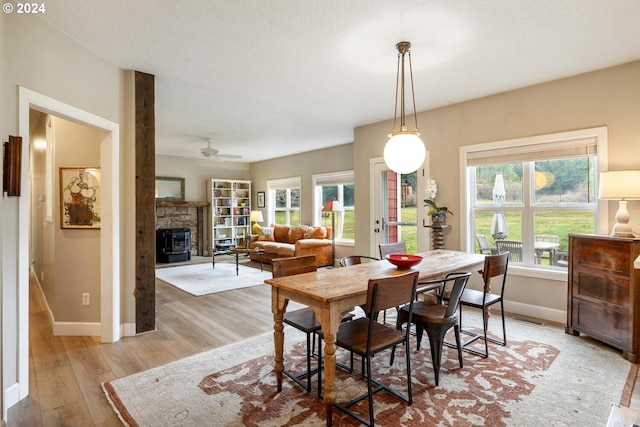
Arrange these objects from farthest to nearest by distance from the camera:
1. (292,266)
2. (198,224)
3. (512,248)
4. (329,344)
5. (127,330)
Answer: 1. (198,224)
2. (512,248)
3. (127,330)
4. (292,266)
5. (329,344)

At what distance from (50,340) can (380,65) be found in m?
4.08

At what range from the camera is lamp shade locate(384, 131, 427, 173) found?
2654 mm

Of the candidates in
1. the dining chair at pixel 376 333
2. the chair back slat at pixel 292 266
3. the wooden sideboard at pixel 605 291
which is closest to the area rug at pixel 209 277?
the chair back slat at pixel 292 266

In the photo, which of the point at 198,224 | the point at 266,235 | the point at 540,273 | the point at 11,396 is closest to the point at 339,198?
the point at 266,235

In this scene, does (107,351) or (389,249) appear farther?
(389,249)

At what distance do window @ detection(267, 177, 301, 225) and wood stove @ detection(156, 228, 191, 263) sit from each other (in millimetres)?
2374

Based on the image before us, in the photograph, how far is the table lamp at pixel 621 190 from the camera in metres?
2.88

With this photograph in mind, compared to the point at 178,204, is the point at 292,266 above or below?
below

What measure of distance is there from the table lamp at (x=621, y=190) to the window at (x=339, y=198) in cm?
454

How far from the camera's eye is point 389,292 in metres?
1.94

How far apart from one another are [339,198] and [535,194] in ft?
14.0

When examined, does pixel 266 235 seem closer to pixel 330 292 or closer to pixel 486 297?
pixel 486 297

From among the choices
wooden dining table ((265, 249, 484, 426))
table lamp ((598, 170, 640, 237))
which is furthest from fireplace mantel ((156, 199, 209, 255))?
table lamp ((598, 170, 640, 237))

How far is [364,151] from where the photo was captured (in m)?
5.60
